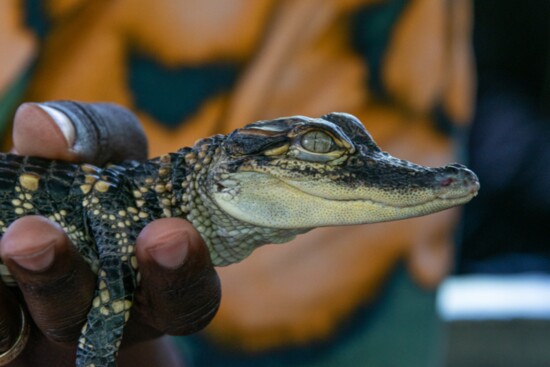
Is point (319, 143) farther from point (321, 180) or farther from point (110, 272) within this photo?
point (110, 272)

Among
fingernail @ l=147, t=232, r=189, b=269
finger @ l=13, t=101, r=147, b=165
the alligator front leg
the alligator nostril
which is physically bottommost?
the alligator front leg

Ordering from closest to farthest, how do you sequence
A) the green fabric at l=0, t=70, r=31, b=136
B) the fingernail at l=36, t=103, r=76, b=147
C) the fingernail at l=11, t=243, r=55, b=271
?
the fingernail at l=11, t=243, r=55, b=271
the fingernail at l=36, t=103, r=76, b=147
the green fabric at l=0, t=70, r=31, b=136

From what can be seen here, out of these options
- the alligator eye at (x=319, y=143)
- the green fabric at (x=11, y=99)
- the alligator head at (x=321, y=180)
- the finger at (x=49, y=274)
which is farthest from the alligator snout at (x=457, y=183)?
the green fabric at (x=11, y=99)

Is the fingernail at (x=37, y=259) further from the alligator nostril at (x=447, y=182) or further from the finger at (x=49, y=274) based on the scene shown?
the alligator nostril at (x=447, y=182)

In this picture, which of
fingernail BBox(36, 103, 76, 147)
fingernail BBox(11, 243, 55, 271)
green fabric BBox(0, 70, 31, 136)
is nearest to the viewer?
fingernail BBox(11, 243, 55, 271)

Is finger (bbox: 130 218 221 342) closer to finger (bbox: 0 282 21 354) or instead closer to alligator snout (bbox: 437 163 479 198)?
finger (bbox: 0 282 21 354)

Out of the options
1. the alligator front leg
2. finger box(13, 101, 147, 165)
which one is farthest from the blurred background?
the alligator front leg

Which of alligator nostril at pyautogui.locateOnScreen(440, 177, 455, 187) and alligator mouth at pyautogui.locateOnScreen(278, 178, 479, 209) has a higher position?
alligator nostril at pyautogui.locateOnScreen(440, 177, 455, 187)
